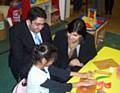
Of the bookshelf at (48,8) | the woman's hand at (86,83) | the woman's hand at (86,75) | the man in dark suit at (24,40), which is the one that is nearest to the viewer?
the woman's hand at (86,83)

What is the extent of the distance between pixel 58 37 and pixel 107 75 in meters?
0.68

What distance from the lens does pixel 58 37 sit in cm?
265

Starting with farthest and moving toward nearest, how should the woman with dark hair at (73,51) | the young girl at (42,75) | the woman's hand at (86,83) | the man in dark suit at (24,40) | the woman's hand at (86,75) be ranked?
1. the woman with dark hair at (73,51)
2. the man in dark suit at (24,40)
3. the woman's hand at (86,75)
4. the woman's hand at (86,83)
5. the young girl at (42,75)

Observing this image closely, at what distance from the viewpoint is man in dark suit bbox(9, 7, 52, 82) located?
2.31 metres

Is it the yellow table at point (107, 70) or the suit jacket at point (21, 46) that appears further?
the suit jacket at point (21, 46)

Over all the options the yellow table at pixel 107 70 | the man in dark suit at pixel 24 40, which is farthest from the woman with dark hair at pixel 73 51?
the man in dark suit at pixel 24 40

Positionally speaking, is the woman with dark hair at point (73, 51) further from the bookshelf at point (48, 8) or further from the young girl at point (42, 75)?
the bookshelf at point (48, 8)

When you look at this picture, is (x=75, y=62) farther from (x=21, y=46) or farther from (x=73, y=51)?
(x=21, y=46)

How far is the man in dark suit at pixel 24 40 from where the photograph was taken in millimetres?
2314

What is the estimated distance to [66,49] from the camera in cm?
263

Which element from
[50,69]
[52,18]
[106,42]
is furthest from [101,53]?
[52,18]

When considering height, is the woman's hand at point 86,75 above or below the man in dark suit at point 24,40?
below

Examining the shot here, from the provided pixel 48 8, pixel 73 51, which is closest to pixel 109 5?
pixel 48 8

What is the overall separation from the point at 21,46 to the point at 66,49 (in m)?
0.46
